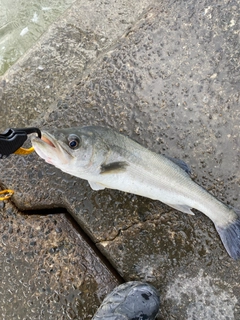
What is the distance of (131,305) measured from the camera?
2.79 m

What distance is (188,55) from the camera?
126 inches

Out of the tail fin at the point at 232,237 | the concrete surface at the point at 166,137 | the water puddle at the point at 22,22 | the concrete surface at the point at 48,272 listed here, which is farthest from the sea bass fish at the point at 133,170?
the water puddle at the point at 22,22

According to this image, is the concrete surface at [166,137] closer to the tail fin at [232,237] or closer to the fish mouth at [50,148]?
the tail fin at [232,237]

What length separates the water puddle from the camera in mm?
5047

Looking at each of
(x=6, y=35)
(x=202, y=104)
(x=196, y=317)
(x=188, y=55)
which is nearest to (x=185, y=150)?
(x=202, y=104)

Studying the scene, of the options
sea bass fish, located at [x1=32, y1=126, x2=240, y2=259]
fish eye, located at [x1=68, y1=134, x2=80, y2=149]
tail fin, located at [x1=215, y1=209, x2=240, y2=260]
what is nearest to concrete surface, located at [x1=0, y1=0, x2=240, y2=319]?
tail fin, located at [x1=215, y1=209, x2=240, y2=260]

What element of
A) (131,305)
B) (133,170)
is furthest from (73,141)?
(131,305)

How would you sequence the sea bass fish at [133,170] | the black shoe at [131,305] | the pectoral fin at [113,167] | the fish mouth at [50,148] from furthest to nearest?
the black shoe at [131,305] < the pectoral fin at [113,167] < the sea bass fish at [133,170] < the fish mouth at [50,148]

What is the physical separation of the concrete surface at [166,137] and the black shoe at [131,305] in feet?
0.57

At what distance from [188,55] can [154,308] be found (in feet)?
7.40

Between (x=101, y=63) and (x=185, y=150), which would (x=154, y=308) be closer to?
(x=185, y=150)

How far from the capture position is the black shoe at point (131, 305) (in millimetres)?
2754

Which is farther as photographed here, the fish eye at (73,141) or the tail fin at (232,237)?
the tail fin at (232,237)

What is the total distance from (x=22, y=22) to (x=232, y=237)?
4.30 m
